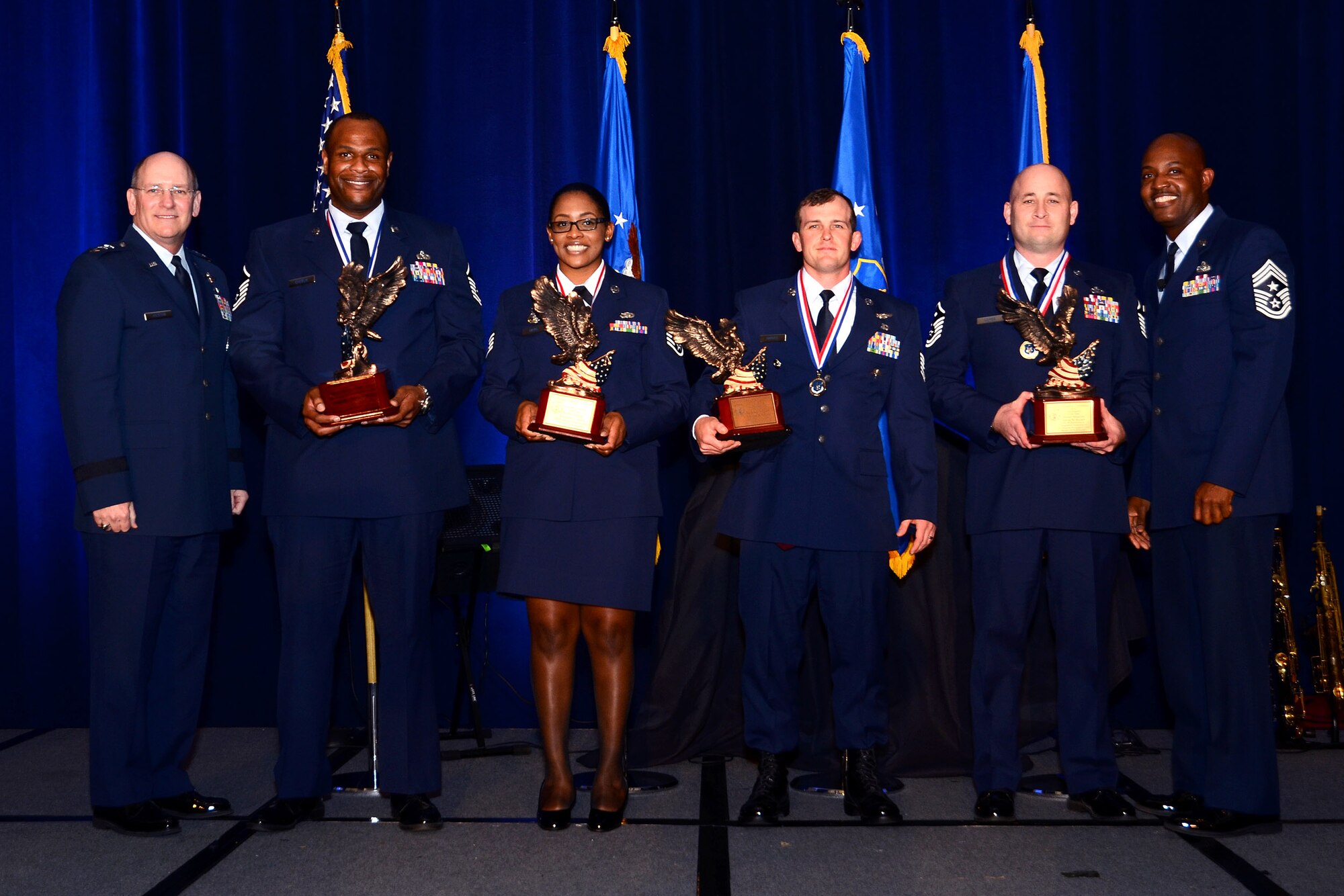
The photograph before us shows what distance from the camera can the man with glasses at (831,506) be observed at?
3.36m

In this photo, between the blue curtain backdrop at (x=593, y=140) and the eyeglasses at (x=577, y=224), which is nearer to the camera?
the eyeglasses at (x=577, y=224)

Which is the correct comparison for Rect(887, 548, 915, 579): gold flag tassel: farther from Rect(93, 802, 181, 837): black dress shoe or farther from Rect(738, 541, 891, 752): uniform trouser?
Rect(93, 802, 181, 837): black dress shoe

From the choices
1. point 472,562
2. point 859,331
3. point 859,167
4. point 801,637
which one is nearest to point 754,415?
point 859,331

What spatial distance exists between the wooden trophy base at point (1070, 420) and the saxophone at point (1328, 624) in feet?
5.98

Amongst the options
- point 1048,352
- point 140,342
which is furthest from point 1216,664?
point 140,342

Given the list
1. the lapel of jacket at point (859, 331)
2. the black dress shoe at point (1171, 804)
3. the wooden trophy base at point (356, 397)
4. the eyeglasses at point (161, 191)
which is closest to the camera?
the wooden trophy base at point (356, 397)

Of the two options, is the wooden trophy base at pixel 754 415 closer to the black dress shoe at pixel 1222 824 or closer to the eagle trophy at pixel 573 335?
the eagle trophy at pixel 573 335


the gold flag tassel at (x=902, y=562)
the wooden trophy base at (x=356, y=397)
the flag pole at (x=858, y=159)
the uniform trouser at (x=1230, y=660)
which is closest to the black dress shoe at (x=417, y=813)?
the wooden trophy base at (x=356, y=397)

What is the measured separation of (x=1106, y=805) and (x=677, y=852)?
4.17ft

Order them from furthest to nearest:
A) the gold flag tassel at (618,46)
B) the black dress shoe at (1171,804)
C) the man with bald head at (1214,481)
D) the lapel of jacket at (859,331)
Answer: the gold flag tassel at (618,46) → the lapel of jacket at (859,331) → the black dress shoe at (1171,804) → the man with bald head at (1214,481)

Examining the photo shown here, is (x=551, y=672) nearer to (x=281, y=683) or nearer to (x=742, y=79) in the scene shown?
(x=281, y=683)

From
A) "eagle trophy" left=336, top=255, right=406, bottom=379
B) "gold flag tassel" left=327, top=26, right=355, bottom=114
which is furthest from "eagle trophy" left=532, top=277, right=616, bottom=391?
"gold flag tassel" left=327, top=26, right=355, bottom=114

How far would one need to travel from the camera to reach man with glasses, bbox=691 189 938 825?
3359 millimetres

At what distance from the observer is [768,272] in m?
4.81
